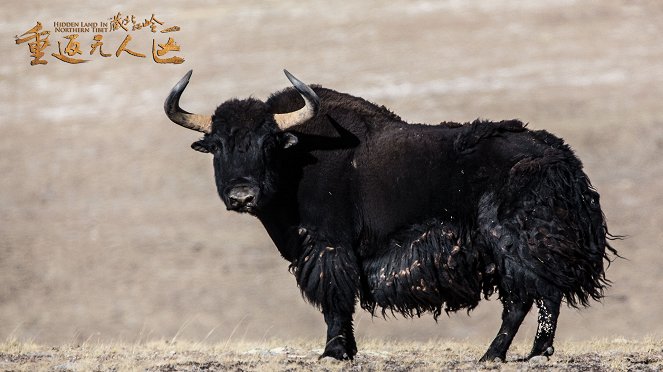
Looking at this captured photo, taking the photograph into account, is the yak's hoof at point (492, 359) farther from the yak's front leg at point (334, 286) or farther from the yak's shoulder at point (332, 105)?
the yak's shoulder at point (332, 105)

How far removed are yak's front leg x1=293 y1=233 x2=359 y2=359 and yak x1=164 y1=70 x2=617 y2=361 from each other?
0.04 feet

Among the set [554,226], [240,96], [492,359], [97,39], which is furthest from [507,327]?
[97,39]

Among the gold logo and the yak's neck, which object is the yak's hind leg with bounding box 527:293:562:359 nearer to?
the yak's neck

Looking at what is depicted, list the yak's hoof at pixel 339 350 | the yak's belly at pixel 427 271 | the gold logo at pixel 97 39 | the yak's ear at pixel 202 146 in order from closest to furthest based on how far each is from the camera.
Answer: the yak's belly at pixel 427 271 < the yak's hoof at pixel 339 350 < the yak's ear at pixel 202 146 < the gold logo at pixel 97 39

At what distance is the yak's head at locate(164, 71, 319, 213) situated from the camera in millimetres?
9727

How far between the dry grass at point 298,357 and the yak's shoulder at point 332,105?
2.18 metres

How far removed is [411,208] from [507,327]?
1.30 meters

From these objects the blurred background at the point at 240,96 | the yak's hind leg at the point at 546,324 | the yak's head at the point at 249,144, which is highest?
the blurred background at the point at 240,96

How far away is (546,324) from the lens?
30.7 feet

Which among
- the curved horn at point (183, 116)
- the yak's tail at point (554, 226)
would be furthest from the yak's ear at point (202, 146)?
the yak's tail at point (554, 226)

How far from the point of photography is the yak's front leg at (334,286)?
979 centimetres

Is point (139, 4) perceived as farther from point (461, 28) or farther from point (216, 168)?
point (216, 168)

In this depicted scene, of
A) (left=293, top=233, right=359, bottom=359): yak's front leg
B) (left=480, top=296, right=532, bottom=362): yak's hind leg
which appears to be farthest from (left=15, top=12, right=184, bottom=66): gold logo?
(left=480, top=296, right=532, bottom=362): yak's hind leg

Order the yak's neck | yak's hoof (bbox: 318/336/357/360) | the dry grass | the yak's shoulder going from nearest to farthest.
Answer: the dry grass → yak's hoof (bbox: 318/336/357/360) → the yak's neck → the yak's shoulder
